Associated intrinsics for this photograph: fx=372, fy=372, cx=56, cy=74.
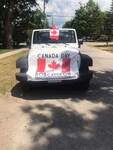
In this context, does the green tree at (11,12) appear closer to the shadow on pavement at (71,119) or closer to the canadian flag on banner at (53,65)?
the shadow on pavement at (71,119)

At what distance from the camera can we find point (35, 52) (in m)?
9.66

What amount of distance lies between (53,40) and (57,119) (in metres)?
4.91

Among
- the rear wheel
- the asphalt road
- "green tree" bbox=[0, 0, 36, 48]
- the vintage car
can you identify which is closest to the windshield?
the vintage car

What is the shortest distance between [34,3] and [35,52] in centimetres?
3500

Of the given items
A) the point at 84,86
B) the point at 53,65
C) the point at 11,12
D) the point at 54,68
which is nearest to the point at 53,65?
the point at 53,65

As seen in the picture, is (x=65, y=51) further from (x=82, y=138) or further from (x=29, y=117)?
(x=82, y=138)

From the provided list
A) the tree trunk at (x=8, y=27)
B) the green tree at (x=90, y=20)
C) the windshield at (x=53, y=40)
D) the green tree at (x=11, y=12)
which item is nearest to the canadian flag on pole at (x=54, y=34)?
the windshield at (x=53, y=40)

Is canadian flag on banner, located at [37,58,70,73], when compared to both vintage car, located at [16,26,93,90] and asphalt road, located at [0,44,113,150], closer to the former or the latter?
vintage car, located at [16,26,93,90]

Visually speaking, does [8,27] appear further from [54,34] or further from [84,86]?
[84,86]

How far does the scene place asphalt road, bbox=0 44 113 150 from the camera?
5.75m

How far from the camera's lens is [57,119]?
23.4 feet

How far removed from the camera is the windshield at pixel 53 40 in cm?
1164

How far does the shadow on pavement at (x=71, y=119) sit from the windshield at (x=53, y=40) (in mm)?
2045

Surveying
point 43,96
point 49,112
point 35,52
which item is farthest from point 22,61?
point 49,112
